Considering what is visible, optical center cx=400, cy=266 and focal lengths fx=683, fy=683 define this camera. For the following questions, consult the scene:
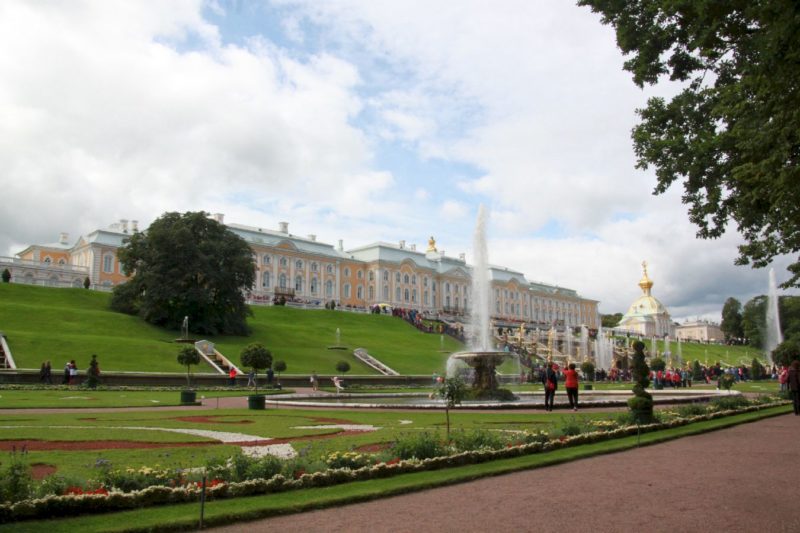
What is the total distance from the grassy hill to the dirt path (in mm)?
27317

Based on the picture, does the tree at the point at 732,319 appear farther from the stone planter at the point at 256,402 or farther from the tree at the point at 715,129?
the stone planter at the point at 256,402

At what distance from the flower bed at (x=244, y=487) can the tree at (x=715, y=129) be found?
5.48 m

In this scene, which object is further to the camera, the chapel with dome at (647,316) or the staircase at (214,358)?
the chapel with dome at (647,316)

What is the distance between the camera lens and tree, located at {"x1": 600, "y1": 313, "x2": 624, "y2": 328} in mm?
146025

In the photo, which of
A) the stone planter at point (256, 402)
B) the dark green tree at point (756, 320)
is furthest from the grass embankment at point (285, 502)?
the dark green tree at point (756, 320)

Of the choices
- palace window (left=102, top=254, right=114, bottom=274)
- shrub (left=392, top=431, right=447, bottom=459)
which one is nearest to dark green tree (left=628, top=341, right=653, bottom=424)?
shrub (left=392, top=431, right=447, bottom=459)

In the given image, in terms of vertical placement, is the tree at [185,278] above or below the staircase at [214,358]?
above

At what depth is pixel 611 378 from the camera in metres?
47.2

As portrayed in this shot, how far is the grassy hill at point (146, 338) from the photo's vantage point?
32.9 metres

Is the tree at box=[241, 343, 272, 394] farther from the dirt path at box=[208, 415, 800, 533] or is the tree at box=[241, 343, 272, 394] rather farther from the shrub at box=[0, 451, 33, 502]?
the shrub at box=[0, 451, 33, 502]

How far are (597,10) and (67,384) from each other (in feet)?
77.7

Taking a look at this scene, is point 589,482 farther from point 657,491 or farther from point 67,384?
point 67,384

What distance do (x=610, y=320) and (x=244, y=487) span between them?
150 metres

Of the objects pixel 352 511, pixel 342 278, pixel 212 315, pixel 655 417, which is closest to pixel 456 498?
pixel 352 511
